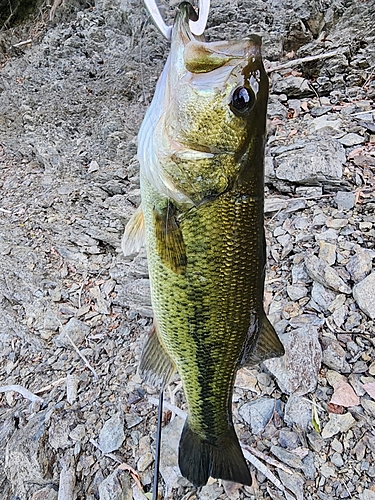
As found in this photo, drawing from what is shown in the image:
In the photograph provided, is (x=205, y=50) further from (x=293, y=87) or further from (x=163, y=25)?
(x=293, y=87)

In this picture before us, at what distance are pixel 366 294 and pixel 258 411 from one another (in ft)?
2.44

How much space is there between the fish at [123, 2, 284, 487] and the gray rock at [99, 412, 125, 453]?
0.74 meters

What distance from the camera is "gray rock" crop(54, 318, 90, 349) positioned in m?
2.74

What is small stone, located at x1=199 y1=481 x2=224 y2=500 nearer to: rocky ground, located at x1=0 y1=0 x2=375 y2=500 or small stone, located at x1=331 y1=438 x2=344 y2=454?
rocky ground, located at x1=0 y1=0 x2=375 y2=500

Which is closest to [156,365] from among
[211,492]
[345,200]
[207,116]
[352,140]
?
[211,492]

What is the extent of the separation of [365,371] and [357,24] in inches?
116

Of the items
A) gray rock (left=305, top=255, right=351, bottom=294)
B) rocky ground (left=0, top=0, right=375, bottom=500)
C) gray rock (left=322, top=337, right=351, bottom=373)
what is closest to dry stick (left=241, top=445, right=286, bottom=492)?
rocky ground (left=0, top=0, right=375, bottom=500)

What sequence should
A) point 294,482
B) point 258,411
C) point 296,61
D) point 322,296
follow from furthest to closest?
point 296,61 → point 322,296 → point 258,411 → point 294,482

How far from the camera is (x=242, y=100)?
1152mm

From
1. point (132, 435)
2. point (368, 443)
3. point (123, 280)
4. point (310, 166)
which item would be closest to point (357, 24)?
point (310, 166)

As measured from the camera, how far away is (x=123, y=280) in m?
2.94

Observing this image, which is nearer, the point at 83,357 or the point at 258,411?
the point at 258,411

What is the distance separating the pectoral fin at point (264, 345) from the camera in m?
1.37

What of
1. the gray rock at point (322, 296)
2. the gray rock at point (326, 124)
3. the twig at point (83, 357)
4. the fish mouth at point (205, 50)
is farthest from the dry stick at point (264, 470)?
the gray rock at point (326, 124)
